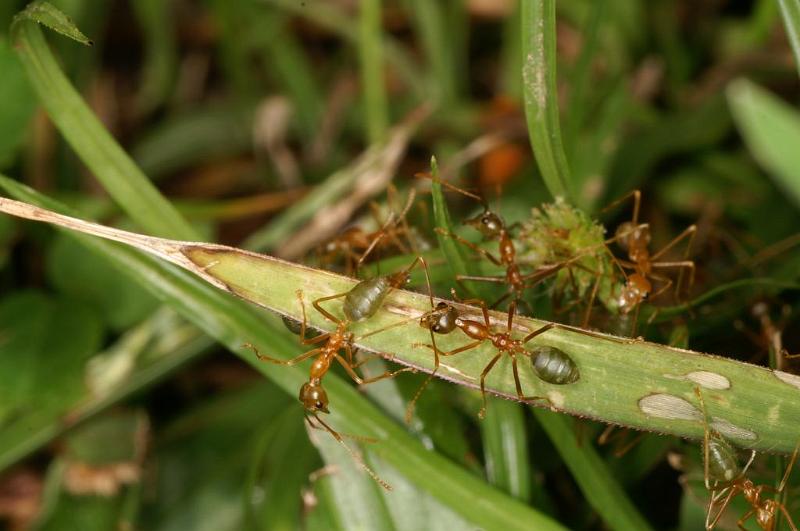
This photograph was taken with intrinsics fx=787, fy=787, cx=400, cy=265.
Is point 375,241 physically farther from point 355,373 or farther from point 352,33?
point 352,33

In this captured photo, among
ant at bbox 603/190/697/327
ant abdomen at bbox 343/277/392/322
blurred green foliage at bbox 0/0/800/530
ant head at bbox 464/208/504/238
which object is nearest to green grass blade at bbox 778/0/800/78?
blurred green foliage at bbox 0/0/800/530

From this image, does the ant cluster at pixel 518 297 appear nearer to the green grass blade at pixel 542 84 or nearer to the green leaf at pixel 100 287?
the green grass blade at pixel 542 84

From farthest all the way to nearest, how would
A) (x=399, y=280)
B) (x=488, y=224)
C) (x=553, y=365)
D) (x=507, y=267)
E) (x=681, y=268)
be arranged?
1. (x=681, y=268)
2. (x=488, y=224)
3. (x=507, y=267)
4. (x=399, y=280)
5. (x=553, y=365)

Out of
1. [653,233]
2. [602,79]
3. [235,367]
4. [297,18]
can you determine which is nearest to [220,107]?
[297,18]

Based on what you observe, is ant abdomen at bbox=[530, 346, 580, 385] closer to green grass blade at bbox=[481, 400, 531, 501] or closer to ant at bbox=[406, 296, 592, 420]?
ant at bbox=[406, 296, 592, 420]

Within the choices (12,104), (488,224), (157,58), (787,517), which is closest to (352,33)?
(157,58)

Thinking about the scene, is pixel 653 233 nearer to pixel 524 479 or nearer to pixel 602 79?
pixel 602 79

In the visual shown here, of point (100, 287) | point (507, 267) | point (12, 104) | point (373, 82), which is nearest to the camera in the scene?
point (507, 267)
